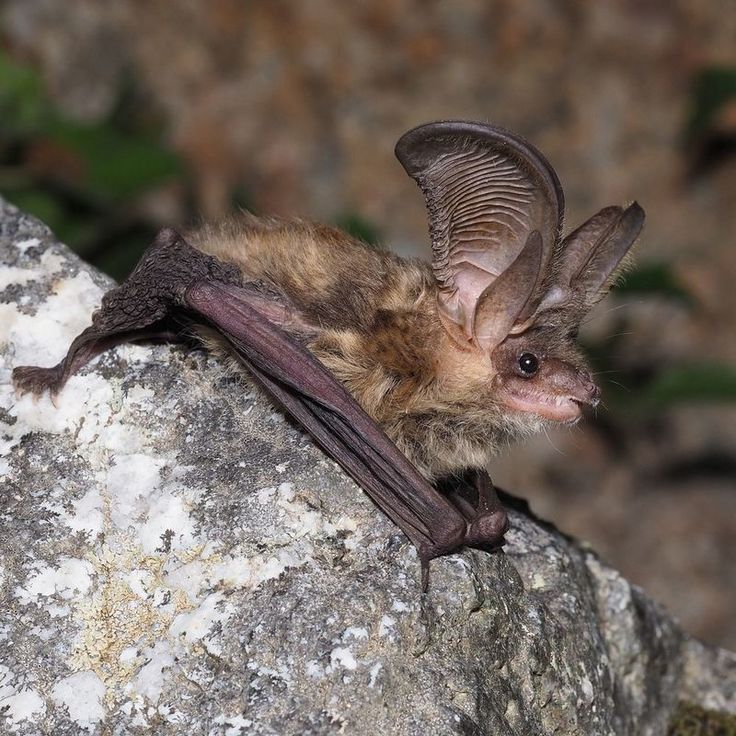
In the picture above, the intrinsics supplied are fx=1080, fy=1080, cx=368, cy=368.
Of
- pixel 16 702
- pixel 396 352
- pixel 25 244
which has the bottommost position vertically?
pixel 16 702

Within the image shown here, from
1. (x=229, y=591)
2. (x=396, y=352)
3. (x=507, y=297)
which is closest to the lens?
(x=229, y=591)

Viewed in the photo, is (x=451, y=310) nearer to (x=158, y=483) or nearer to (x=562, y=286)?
(x=562, y=286)

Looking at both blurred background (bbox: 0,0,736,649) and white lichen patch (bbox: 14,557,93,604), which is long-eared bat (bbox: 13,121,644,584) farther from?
blurred background (bbox: 0,0,736,649)

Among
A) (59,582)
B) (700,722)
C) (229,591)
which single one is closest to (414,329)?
(229,591)

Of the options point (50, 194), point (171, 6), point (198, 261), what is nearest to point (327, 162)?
point (171, 6)

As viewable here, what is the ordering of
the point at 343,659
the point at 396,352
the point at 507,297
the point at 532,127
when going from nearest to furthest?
the point at 343,659, the point at 507,297, the point at 396,352, the point at 532,127

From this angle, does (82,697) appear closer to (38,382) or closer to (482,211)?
(38,382)

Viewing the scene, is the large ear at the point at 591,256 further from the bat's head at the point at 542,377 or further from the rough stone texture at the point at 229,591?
the rough stone texture at the point at 229,591

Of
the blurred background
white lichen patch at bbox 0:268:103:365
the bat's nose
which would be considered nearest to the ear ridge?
the bat's nose
